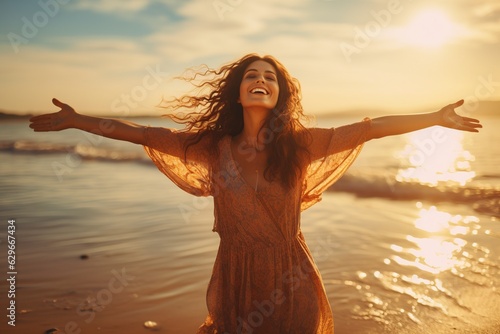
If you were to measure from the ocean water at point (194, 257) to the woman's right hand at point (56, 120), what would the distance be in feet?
7.05

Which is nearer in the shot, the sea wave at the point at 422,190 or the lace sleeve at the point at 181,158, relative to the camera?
the lace sleeve at the point at 181,158

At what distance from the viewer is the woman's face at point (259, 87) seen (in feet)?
9.96

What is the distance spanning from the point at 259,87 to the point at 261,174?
1.77 ft

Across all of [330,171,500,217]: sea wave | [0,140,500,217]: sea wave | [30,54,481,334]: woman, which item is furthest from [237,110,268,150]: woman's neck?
[330,171,500,217]: sea wave

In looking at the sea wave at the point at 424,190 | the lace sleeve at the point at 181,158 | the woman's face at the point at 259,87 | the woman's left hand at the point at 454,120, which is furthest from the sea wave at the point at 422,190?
the lace sleeve at the point at 181,158

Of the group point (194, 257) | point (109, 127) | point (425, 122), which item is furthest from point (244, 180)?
point (194, 257)

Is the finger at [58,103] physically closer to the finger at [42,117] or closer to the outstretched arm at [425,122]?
the finger at [42,117]

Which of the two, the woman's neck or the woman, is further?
the woman's neck

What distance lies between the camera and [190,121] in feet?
10.9

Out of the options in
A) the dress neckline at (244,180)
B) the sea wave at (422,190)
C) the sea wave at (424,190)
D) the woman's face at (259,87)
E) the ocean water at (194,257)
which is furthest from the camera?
the sea wave at (422,190)

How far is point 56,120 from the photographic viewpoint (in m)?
2.93

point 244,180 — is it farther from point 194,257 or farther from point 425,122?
point 194,257

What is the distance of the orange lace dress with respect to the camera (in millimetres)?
2879

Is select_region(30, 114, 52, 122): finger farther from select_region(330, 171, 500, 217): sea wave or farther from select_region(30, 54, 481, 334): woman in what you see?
select_region(330, 171, 500, 217): sea wave
